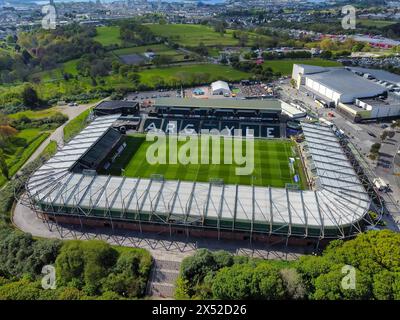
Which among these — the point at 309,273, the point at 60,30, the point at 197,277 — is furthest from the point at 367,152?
the point at 60,30

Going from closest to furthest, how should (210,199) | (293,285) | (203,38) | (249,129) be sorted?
(293,285), (210,199), (249,129), (203,38)

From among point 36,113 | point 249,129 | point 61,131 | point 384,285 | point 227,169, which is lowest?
point 227,169

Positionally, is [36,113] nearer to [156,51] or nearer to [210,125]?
[210,125]

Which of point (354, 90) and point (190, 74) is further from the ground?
point (190, 74)

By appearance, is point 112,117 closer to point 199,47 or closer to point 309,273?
point 309,273

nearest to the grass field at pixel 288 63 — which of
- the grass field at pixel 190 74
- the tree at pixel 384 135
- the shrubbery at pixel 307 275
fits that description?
the grass field at pixel 190 74

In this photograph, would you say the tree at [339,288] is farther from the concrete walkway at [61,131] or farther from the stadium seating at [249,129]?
the concrete walkway at [61,131]

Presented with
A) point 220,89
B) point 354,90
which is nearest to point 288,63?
point 220,89
